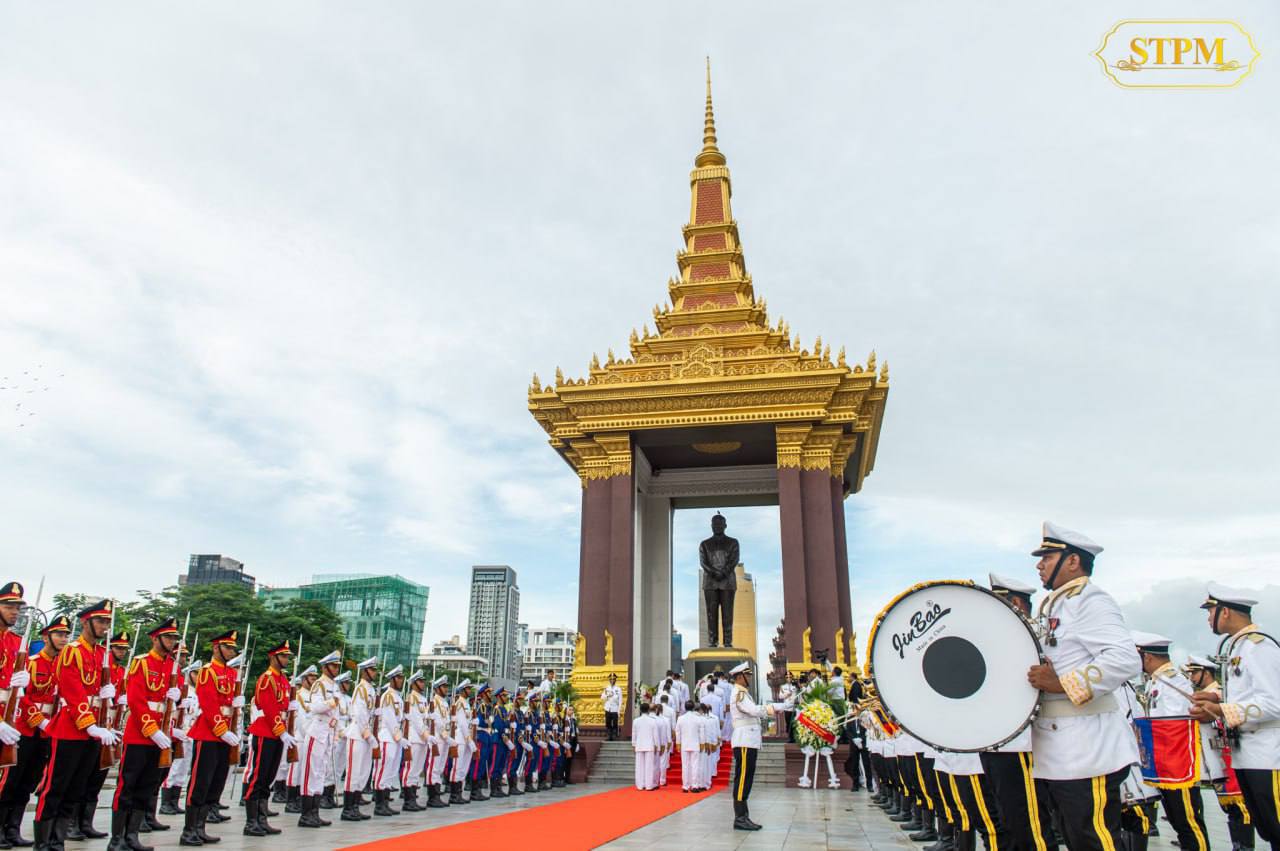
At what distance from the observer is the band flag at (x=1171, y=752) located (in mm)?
6645

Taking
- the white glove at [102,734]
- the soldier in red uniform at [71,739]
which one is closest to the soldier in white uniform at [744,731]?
the white glove at [102,734]

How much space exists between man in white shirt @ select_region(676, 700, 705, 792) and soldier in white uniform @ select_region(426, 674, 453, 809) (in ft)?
12.0

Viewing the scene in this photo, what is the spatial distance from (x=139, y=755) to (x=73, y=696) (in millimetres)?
740

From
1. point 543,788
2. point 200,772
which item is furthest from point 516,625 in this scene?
point 200,772

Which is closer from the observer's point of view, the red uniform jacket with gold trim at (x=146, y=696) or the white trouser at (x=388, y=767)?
the red uniform jacket with gold trim at (x=146, y=696)

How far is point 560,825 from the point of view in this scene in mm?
9031

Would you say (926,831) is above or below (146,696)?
below

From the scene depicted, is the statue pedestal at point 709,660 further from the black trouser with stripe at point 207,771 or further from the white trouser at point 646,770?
the black trouser with stripe at point 207,771

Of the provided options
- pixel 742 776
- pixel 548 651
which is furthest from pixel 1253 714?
pixel 548 651

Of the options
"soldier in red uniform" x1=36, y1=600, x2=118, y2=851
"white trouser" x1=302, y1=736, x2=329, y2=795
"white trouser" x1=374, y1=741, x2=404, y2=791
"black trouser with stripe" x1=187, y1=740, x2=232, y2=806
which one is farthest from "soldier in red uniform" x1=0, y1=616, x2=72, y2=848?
"white trouser" x1=374, y1=741, x2=404, y2=791

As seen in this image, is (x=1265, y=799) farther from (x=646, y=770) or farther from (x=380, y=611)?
(x=380, y=611)

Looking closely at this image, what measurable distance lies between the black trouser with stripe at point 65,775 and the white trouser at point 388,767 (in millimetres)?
4083

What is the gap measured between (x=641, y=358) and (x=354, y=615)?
69.1 metres

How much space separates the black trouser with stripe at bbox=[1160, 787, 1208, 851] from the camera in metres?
6.50
